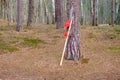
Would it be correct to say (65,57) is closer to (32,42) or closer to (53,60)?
(53,60)

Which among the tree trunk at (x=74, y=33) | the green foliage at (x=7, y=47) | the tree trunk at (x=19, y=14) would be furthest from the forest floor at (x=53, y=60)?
the tree trunk at (x=19, y=14)

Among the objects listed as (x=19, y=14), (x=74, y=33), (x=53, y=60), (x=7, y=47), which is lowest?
(x=53, y=60)

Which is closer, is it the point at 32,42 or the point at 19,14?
the point at 32,42

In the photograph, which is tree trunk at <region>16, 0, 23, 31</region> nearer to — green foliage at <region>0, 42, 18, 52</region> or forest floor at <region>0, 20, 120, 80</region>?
forest floor at <region>0, 20, 120, 80</region>

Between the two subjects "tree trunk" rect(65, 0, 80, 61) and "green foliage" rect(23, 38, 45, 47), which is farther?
"green foliage" rect(23, 38, 45, 47)

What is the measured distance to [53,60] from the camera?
39.6ft

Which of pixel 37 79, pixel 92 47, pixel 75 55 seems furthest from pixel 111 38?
pixel 37 79

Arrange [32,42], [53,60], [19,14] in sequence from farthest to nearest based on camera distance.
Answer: [19,14] < [32,42] < [53,60]

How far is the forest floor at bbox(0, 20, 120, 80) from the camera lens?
9.97 metres

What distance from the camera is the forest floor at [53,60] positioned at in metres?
9.97

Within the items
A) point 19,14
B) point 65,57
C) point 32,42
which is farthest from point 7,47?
point 19,14

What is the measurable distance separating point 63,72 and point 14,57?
3405 millimetres

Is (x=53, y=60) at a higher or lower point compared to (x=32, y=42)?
lower

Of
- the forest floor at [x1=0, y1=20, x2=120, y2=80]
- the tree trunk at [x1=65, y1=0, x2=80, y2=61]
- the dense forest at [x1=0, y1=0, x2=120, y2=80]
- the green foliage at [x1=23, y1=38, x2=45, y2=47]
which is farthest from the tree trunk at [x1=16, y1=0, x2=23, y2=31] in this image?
the tree trunk at [x1=65, y1=0, x2=80, y2=61]
